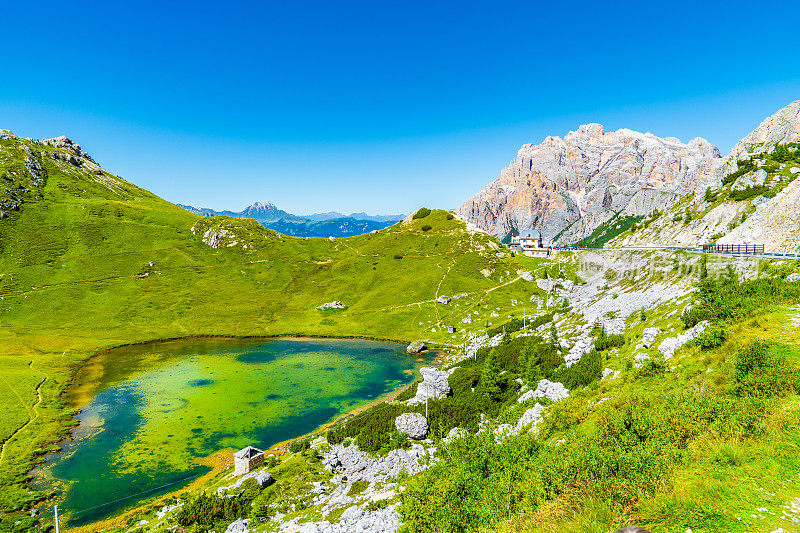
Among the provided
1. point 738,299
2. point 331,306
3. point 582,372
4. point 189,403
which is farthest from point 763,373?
point 331,306

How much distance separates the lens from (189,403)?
8100 cm

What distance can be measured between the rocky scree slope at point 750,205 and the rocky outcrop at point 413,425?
85234 millimetres

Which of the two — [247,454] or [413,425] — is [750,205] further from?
[247,454]

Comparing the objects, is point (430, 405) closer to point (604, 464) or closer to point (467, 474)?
point (467, 474)

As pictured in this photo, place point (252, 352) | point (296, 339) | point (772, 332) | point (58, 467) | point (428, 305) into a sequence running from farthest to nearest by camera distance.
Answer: point (428, 305) < point (296, 339) < point (252, 352) < point (58, 467) < point (772, 332)

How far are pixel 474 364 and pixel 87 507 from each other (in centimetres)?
7285

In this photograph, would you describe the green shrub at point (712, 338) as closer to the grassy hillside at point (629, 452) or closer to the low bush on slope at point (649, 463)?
the grassy hillside at point (629, 452)

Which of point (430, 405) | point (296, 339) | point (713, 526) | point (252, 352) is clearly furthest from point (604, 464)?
point (296, 339)

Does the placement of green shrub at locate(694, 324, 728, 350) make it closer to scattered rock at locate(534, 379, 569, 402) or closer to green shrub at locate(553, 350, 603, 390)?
green shrub at locate(553, 350, 603, 390)

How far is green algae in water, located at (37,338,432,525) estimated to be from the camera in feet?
179

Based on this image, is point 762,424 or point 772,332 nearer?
point 762,424

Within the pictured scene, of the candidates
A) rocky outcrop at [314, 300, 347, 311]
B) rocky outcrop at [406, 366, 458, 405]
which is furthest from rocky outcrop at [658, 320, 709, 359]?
rocky outcrop at [314, 300, 347, 311]

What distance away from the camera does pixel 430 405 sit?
62375mm

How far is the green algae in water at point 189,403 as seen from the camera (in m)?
54.6
